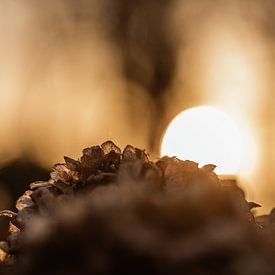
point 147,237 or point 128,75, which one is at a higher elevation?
point 128,75

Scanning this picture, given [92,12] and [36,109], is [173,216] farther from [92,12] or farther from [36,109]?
[36,109]

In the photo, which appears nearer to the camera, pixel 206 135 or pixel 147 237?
pixel 147 237

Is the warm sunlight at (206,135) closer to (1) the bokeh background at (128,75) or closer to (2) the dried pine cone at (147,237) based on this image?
(1) the bokeh background at (128,75)

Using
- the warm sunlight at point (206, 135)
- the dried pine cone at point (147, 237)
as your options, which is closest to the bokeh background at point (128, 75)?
the warm sunlight at point (206, 135)

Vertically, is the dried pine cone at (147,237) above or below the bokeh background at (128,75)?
below

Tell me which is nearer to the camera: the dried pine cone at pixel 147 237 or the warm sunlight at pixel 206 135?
the dried pine cone at pixel 147 237

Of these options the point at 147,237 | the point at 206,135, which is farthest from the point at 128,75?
the point at 147,237

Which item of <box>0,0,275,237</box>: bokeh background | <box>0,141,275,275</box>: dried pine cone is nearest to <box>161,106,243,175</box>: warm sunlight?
<box>0,0,275,237</box>: bokeh background

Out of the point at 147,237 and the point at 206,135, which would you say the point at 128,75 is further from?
the point at 147,237

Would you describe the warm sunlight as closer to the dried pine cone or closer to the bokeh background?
the bokeh background
